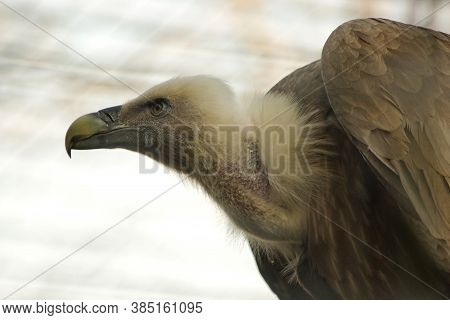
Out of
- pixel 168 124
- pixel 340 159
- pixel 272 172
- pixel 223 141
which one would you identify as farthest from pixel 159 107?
pixel 340 159

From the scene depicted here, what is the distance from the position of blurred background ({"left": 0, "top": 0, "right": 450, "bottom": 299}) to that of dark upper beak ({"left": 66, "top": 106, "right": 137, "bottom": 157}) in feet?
0.34

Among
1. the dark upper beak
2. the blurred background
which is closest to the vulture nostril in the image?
the dark upper beak

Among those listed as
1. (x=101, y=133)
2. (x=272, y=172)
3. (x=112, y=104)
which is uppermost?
(x=112, y=104)

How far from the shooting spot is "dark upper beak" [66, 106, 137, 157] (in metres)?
1.87

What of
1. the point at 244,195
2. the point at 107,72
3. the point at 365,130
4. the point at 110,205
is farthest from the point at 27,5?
the point at 365,130

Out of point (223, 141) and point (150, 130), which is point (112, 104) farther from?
point (223, 141)

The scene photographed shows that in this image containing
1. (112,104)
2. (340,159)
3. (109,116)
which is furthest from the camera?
(112,104)

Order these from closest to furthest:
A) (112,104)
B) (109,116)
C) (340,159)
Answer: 1. (340,159)
2. (109,116)
3. (112,104)

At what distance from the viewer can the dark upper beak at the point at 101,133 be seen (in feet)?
6.13

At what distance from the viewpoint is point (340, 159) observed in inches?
71.6

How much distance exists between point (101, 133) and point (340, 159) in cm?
49

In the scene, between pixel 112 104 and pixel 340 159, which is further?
pixel 112 104

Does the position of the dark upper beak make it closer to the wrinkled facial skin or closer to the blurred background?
the wrinkled facial skin

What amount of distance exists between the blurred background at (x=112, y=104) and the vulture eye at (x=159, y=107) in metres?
0.06
